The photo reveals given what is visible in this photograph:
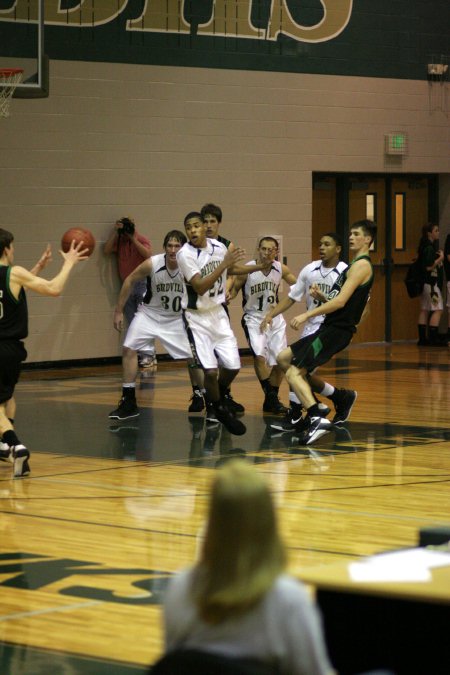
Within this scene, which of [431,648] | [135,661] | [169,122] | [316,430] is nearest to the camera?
[431,648]

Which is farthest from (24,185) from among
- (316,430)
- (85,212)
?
(316,430)

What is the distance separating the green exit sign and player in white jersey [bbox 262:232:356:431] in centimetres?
837

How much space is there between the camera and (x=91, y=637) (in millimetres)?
5297

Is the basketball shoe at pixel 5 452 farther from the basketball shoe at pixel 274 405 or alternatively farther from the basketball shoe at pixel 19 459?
the basketball shoe at pixel 274 405

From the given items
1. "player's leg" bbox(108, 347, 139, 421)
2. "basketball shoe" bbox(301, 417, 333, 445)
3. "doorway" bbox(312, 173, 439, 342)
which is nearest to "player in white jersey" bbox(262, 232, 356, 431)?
"basketball shoe" bbox(301, 417, 333, 445)

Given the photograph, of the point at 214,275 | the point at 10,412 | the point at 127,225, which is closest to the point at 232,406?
the point at 214,275

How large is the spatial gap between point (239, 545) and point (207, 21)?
16.1m

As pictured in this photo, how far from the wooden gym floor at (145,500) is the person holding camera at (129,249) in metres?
2.54

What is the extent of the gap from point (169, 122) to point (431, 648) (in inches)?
583

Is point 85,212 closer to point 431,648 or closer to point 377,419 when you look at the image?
point 377,419

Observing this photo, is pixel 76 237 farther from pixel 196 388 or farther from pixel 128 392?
pixel 128 392

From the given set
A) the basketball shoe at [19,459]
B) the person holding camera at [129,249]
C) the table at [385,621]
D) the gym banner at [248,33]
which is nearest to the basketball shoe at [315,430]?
the basketball shoe at [19,459]

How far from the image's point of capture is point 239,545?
2934mm

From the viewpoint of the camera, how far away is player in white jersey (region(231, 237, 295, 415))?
516 inches
